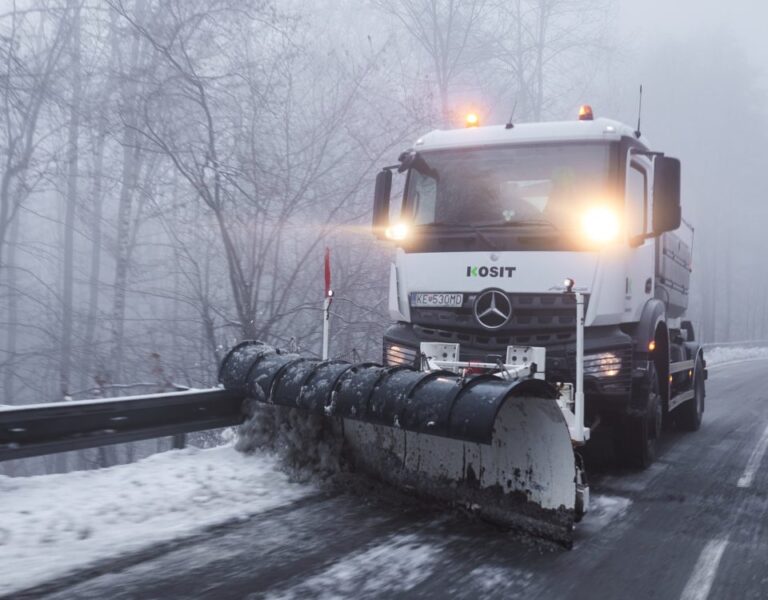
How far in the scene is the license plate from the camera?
5836 millimetres

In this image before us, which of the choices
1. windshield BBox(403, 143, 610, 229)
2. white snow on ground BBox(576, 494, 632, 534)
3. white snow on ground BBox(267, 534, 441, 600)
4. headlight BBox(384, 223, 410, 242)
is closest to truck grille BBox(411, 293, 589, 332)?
windshield BBox(403, 143, 610, 229)

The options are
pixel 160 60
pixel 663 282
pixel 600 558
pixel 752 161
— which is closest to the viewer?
pixel 600 558

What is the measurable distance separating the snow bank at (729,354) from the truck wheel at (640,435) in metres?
19.2

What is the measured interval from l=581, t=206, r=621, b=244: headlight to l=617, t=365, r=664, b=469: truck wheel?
129cm

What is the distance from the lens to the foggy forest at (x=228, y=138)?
11.4 m

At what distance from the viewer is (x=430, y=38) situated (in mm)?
21125

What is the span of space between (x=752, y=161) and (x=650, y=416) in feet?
142

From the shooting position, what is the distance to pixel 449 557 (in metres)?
3.87

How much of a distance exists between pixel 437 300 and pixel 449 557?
8.25 feet

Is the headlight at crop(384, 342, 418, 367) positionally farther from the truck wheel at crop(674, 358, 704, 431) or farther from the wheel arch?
the truck wheel at crop(674, 358, 704, 431)

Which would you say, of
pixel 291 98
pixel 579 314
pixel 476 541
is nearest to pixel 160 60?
pixel 291 98

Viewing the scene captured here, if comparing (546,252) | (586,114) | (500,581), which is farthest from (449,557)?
(586,114)

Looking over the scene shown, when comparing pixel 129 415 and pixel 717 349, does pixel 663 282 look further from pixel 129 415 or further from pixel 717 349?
pixel 717 349

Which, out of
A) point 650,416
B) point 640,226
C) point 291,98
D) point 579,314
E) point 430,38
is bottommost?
point 650,416
